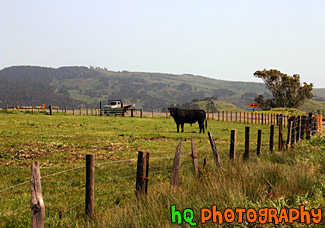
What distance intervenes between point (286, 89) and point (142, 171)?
71955 millimetres

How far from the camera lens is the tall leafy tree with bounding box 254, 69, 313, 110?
240 ft

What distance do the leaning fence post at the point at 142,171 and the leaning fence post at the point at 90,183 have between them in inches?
39.1

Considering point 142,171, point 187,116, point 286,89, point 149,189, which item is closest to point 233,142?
point 149,189

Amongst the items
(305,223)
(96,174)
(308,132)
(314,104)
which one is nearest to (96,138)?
(96,174)

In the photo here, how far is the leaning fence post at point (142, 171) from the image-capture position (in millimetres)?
7128

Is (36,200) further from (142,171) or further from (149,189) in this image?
(149,189)

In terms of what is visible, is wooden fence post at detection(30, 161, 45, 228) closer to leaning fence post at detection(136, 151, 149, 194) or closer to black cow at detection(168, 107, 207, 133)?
leaning fence post at detection(136, 151, 149, 194)

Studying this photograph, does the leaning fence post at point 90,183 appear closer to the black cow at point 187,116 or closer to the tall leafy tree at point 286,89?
the black cow at point 187,116

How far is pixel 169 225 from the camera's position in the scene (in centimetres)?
577

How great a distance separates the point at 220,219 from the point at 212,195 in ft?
3.88

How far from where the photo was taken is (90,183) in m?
6.66

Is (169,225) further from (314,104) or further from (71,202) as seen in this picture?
(314,104)

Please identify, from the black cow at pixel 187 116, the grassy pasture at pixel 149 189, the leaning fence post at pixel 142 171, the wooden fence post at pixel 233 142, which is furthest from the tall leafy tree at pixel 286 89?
the leaning fence post at pixel 142 171

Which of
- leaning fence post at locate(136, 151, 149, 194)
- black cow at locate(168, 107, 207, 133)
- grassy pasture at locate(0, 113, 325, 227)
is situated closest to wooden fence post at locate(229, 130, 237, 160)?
grassy pasture at locate(0, 113, 325, 227)
